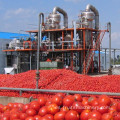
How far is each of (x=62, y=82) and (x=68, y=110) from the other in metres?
4.85

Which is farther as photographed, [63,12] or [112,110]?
[63,12]

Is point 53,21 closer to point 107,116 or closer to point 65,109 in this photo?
point 65,109

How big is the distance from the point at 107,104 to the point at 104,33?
31.7 meters

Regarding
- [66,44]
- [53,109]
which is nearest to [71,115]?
[53,109]

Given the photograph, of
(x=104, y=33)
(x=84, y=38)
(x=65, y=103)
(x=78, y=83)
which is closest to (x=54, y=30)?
(x=84, y=38)

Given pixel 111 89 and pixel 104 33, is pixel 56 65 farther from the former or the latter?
pixel 111 89

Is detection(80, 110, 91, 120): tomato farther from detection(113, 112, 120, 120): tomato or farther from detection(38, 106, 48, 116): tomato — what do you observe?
detection(38, 106, 48, 116): tomato

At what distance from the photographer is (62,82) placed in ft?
33.8

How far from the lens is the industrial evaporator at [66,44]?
34631 millimetres

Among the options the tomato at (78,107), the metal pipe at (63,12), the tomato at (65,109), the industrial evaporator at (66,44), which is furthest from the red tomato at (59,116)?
the metal pipe at (63,12)

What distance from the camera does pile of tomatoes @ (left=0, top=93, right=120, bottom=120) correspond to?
5.02 metres

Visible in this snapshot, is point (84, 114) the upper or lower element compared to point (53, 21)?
lower

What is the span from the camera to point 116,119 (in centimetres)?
488

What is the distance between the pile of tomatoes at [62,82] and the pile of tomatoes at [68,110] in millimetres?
3246
